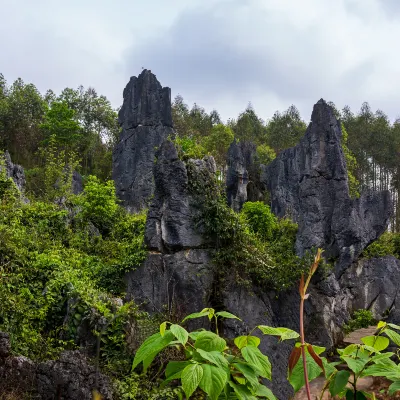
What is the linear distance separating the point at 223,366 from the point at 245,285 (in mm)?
10026

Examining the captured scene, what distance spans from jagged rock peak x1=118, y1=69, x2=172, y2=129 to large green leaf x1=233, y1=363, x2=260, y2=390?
28.0 meters

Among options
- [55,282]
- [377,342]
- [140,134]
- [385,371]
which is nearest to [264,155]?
[140,134]

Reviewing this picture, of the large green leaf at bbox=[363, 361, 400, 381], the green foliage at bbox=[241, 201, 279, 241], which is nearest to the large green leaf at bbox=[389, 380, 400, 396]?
the large green leaf at bbox=[363, 361, 400, 381]

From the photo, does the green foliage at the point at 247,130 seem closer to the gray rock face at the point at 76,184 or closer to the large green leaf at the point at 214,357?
the gray rock face at the point at 76,184

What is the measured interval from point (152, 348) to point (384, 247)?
1906 centimetres

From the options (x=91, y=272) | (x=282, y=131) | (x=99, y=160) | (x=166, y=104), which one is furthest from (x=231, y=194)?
(x=91, y=272)

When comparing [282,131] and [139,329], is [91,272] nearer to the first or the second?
[139,329]

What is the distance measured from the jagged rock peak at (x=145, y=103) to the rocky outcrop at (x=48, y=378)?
2287 cm

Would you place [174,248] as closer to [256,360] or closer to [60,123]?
[256,360]

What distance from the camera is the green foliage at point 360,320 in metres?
14.6

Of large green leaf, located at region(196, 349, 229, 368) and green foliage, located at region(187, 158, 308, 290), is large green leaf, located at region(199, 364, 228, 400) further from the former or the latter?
green foliage, located at region(187, 158, 308, 290)

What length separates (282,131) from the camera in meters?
47.3

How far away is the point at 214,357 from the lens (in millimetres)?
1154

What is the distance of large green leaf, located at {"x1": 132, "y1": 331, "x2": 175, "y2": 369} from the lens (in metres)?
1.19
